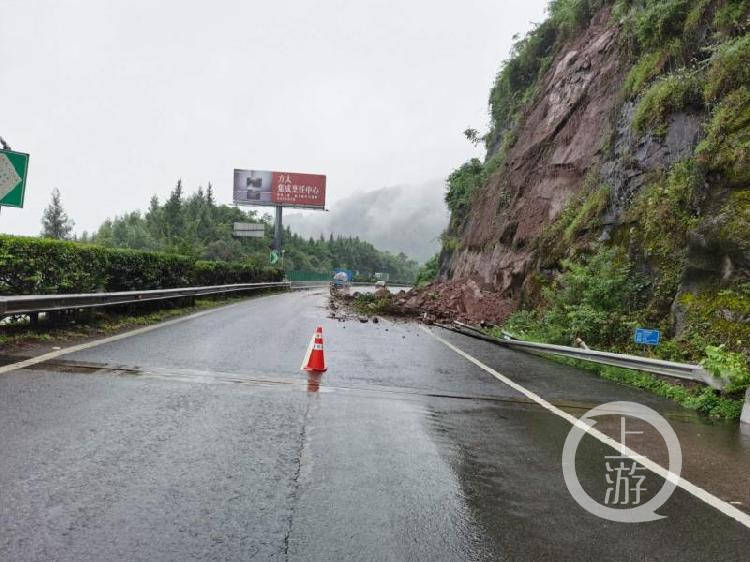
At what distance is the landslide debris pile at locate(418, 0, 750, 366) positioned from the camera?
33.6ft

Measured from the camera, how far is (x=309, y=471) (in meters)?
3.99

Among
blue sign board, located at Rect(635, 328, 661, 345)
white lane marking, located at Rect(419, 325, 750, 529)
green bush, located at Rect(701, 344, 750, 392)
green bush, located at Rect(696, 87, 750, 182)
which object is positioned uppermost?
green bush, located at Rect(696, 87, 750, 182)

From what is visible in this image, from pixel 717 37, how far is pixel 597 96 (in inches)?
281

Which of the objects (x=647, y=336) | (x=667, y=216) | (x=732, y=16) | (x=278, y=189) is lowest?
(x=647, y=336)


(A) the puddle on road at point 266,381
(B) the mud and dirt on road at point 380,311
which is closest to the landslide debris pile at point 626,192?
(B) the mud and dirt on road at point 380,311

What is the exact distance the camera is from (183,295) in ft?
57.7

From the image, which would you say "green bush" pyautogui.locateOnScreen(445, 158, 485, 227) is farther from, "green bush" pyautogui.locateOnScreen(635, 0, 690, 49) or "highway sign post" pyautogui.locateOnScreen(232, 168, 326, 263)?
"highway sign post" pyautogui.locateOnScreen(232, 168, 326, 263)

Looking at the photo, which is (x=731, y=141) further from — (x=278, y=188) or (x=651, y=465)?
(x=278, y=188)

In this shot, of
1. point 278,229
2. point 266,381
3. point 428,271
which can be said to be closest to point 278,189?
point 278,229

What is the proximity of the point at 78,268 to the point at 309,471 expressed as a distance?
10057 millimetres

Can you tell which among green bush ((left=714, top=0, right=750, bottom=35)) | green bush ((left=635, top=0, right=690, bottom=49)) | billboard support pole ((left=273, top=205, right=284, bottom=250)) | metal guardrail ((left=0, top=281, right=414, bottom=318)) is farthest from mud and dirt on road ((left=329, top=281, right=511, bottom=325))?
billboard support pole ((left=273, top=205, right=284, bottom=250))

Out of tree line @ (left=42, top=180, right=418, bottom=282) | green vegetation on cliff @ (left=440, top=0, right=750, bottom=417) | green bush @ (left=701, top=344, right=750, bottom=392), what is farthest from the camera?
tree line @ (left=42, top=180, right=418, bottom=282)

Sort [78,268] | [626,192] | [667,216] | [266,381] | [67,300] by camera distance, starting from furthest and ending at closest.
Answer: [626,192] → [667,216] → [78,268] → [67,300] → [266,381]

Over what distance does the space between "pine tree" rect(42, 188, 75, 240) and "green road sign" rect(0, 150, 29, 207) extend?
15646 centimetres
